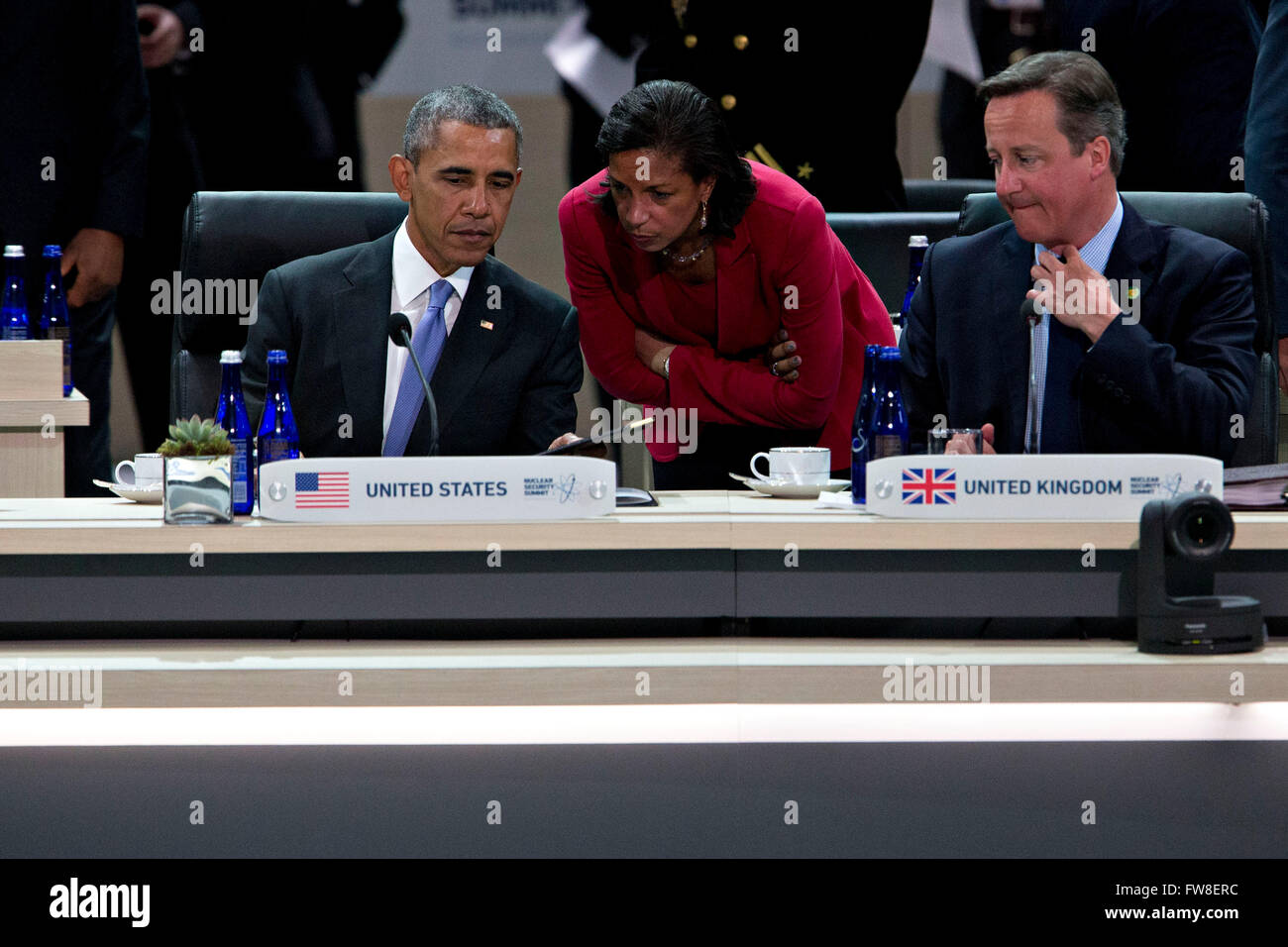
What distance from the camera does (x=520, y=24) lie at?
3736 millimetres

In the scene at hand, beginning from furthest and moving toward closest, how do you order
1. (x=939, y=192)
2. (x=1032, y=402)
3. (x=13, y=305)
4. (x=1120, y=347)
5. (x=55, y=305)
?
(x=939, y=192)
(x=55, y=305)
(x=13, y=305)
(x=1032, y=402)
(x=1120, y=347)

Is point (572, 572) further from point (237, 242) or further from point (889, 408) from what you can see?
point (237, 242)

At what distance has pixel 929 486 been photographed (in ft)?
4.87

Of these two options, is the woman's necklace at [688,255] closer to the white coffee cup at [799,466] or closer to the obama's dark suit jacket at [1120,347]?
the obama's dark suit jacket at [1120,347]

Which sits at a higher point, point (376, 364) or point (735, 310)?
point (735, 310)

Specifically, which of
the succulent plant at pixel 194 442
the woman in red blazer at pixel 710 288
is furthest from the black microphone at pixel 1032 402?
the succulent plant at pixel 194 442

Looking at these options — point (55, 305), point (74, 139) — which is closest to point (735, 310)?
point (55, 305)

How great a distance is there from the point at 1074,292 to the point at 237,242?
4.55 feet

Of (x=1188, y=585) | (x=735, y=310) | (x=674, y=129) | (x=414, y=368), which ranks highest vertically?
(x=674, y=129)

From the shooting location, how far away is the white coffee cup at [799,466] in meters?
1.86

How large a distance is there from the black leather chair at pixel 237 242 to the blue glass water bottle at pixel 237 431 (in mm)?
744

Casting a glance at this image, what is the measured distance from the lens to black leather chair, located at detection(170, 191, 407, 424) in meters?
2.43
